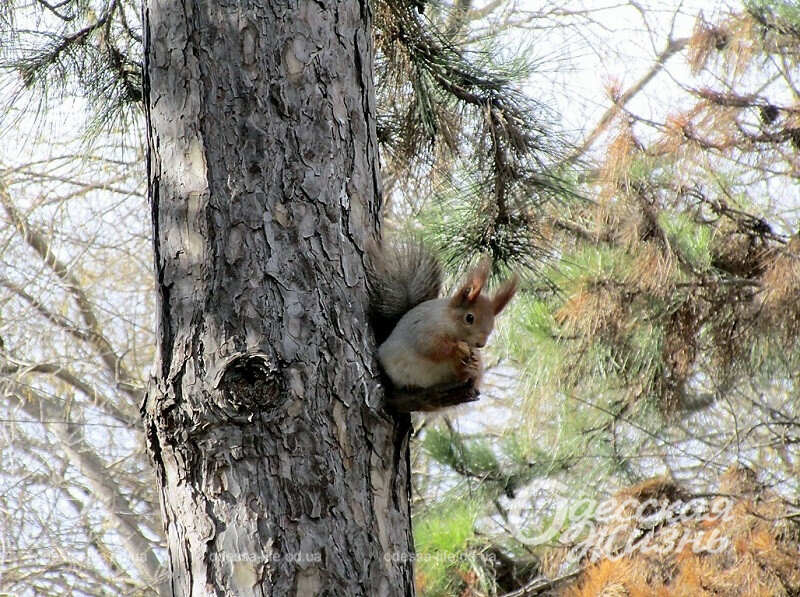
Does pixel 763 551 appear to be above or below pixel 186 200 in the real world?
below

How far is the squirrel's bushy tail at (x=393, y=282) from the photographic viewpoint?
1458mm

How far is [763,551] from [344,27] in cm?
175

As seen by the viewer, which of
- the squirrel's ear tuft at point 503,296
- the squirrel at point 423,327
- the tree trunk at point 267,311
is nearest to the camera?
the tree trunk at point 267,311

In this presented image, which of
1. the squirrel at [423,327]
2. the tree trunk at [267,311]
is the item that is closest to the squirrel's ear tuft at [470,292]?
the squirrel at [423,327]

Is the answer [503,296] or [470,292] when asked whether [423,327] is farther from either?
[503,296]

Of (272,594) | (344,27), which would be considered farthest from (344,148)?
(272,594)

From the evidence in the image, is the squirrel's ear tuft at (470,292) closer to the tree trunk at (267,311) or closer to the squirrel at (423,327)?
the squirrel at (423,327)

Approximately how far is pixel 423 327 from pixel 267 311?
24cm

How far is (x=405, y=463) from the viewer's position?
4.61ft

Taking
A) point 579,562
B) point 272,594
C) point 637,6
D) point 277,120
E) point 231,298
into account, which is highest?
point 637,6

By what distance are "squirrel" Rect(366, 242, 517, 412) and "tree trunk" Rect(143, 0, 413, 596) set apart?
0.12 feet

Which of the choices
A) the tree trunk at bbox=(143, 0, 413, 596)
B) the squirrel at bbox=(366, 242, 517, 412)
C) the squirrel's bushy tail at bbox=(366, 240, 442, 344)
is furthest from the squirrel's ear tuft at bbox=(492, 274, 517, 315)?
the tree trunk at bbox=(143, 0, 413, 596)

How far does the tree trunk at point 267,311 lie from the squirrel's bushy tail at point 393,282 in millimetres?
34

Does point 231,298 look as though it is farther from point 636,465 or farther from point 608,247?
point 636,465
